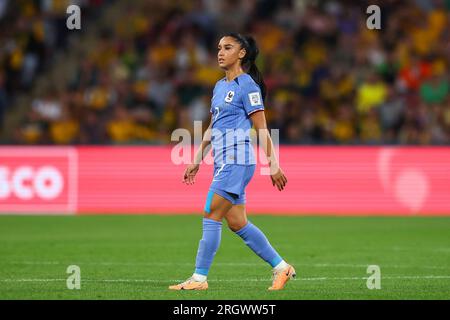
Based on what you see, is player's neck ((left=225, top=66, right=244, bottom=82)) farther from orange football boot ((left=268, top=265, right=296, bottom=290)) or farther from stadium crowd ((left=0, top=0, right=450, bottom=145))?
stadium crowd ((left=0, top=0, right=450, bottom=145))

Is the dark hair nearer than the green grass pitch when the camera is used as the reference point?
No

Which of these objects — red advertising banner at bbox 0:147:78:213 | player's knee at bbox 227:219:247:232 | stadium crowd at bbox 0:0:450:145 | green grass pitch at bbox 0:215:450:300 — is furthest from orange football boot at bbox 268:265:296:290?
stadium crowd at bbox 0:0:450:145

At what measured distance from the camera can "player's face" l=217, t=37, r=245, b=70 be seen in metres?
10.1

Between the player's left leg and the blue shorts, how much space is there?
123mm

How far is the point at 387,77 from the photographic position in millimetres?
23125

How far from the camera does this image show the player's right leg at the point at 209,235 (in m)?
9.88

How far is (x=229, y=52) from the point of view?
10070 millimetres

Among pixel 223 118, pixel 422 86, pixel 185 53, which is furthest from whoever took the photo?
pixel 185 53

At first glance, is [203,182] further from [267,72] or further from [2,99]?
[2,99]

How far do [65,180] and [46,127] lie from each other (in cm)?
297

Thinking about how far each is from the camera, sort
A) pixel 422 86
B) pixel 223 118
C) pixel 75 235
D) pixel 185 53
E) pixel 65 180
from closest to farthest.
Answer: pixel 223 118, pixel 75 235, pixel 65 180, pixel 422 86, pixel 185 53

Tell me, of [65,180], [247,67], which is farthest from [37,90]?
[247,67]
